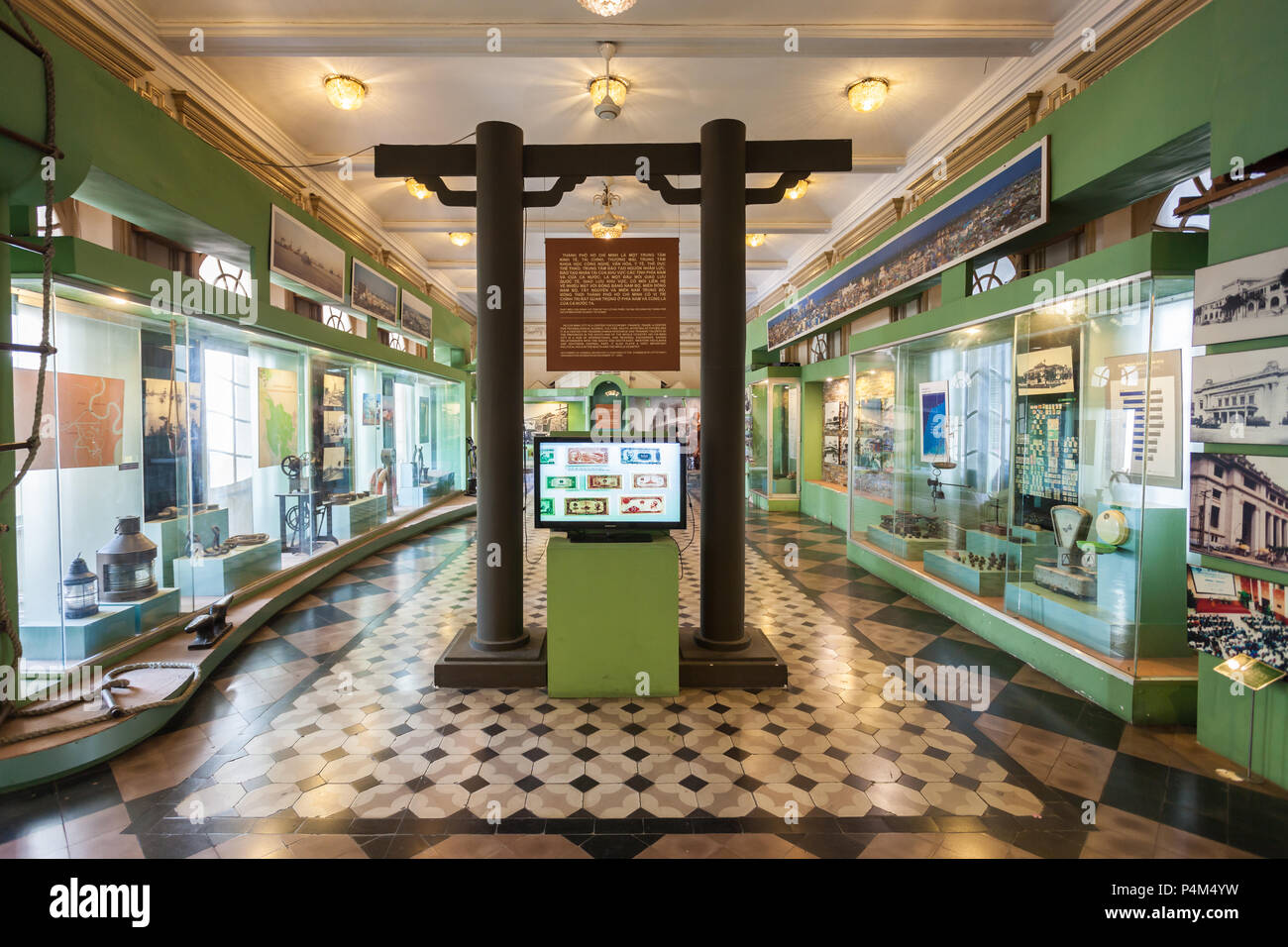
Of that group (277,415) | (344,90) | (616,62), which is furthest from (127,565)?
(616,62)

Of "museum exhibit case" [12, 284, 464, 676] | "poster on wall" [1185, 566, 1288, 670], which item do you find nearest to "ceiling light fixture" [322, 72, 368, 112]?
"museum exhibit case" [12, 284, 464, 676]

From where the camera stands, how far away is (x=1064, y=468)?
431cm

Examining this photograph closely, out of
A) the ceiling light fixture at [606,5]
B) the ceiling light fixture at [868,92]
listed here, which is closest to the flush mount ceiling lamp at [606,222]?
the ceiling light fixture at [868,92]

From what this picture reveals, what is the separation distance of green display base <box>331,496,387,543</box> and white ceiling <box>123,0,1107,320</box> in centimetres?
460

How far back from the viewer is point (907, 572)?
5992 mm

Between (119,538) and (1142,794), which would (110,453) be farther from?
(1142,794)

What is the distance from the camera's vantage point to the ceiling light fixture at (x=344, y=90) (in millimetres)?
5773

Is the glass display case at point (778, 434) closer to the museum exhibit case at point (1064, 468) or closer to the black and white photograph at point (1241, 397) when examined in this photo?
the museum exhibit case at point (1064, 468)

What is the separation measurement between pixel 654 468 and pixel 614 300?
4.29 ft

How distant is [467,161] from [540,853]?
420 cm

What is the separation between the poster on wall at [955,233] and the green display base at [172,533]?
7134mm

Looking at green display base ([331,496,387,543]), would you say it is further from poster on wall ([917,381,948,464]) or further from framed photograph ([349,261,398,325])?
poster on wall ([917,381,948,464])

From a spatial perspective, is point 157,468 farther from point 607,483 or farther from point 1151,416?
point 1151,416

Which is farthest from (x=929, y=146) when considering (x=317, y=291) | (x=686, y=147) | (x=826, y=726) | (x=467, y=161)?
(x=317, y=291)
